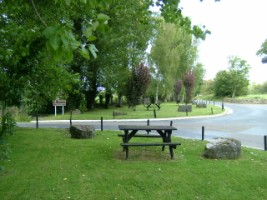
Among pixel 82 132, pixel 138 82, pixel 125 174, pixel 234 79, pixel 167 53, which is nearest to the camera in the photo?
pixel 125 174

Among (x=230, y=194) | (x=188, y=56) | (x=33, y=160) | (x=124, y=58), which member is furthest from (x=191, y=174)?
(x=188, y=56)

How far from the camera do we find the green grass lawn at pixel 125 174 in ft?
18.3

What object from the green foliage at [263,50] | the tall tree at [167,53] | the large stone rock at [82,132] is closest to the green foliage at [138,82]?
the tall tree at [167,53]

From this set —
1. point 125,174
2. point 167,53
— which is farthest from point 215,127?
point 167,53

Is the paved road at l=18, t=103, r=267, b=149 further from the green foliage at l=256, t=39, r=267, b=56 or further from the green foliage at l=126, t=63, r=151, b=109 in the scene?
the green foliage at l=256, t=39, r=267, b=56

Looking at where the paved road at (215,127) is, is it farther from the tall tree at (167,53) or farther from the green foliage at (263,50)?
the green foliage at (263,50)

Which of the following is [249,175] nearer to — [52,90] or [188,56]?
[52,90]

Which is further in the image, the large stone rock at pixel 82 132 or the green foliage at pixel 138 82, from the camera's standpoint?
the green foliage at pixel 138 82

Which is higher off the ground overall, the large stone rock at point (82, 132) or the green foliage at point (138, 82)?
the green foliage at point (138, 82)

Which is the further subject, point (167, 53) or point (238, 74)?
point (238, 74)

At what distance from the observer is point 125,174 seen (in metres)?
6.50

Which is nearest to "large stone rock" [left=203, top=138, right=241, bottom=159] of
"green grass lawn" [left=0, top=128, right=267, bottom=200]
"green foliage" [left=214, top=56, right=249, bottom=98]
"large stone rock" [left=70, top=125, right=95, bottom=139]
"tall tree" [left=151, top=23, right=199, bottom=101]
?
"green grass lawn" [left=0, top=128, right=267, bottom=200]

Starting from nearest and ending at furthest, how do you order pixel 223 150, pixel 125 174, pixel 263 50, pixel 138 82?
1. pixel 125 174
2. pixel 223 150
3. pixel 138 82
4. pixel 263 50

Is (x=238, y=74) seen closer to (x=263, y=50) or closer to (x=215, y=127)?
(x=263, y=50)
